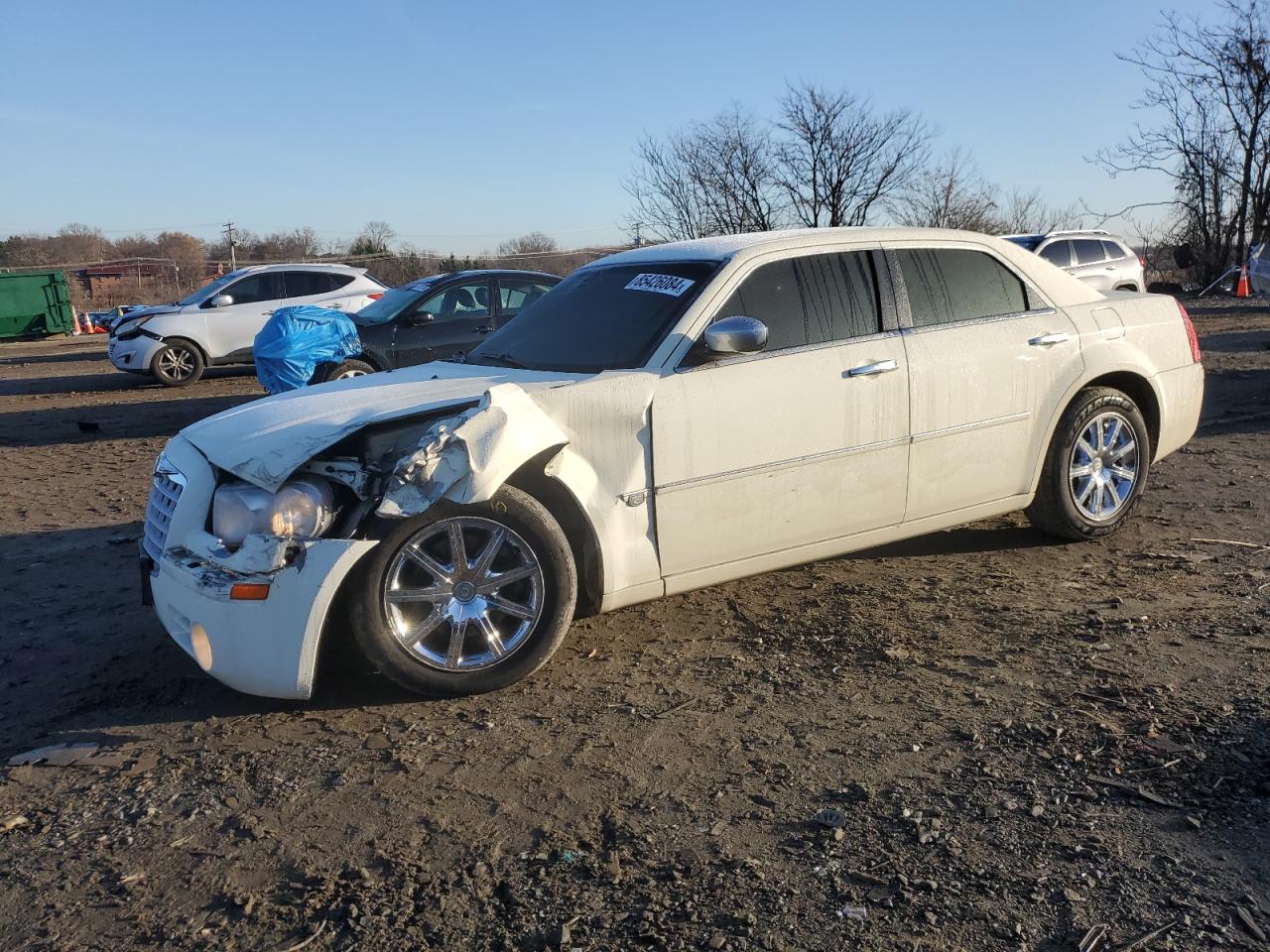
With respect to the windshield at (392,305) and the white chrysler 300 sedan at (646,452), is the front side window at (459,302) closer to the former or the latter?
the windshield at (392,305)

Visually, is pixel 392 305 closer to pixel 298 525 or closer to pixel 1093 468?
pixel 1093 468

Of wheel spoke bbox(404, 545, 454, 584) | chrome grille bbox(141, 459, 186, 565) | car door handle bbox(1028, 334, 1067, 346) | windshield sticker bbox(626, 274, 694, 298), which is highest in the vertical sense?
windshield sticker bbox(626, 274, 694, 298)

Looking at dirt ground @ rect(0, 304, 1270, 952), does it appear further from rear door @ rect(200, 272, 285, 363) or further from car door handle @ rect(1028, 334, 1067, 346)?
rear door @ rect(200, 272, 285, 363)

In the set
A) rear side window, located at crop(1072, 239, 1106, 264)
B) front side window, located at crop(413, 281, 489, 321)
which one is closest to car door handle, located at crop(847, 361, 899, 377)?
front side window, located at crop(413, 281, 489, 321)

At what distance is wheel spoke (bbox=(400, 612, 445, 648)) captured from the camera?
12.5 feet

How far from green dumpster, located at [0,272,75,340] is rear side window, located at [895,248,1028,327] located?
3133 centimetres

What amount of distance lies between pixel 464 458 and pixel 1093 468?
11.6ft

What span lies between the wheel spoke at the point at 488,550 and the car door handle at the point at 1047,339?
2.88m

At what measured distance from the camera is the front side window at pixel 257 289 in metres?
16.1

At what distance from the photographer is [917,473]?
4844 millimetres

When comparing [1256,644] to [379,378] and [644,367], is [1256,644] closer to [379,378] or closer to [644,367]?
[644,367]

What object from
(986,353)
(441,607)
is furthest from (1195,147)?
(441,607)

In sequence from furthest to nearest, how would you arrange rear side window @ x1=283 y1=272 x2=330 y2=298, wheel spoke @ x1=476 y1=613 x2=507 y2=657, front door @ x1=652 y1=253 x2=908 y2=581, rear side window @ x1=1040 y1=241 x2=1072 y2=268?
rear side window @ x1=1040 y1=241 x2=1072 y2=268, rear side window @ x1=283 y1=272 x2=330 y2=298, front door @ x1=652 y1=253 x2=908 y2=581, wheel spoke @ x1=476 y1=613 x2=507 y2=657

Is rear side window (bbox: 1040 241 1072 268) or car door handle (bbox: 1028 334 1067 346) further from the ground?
rear side window (bbox: 1040 241 1072 268)
